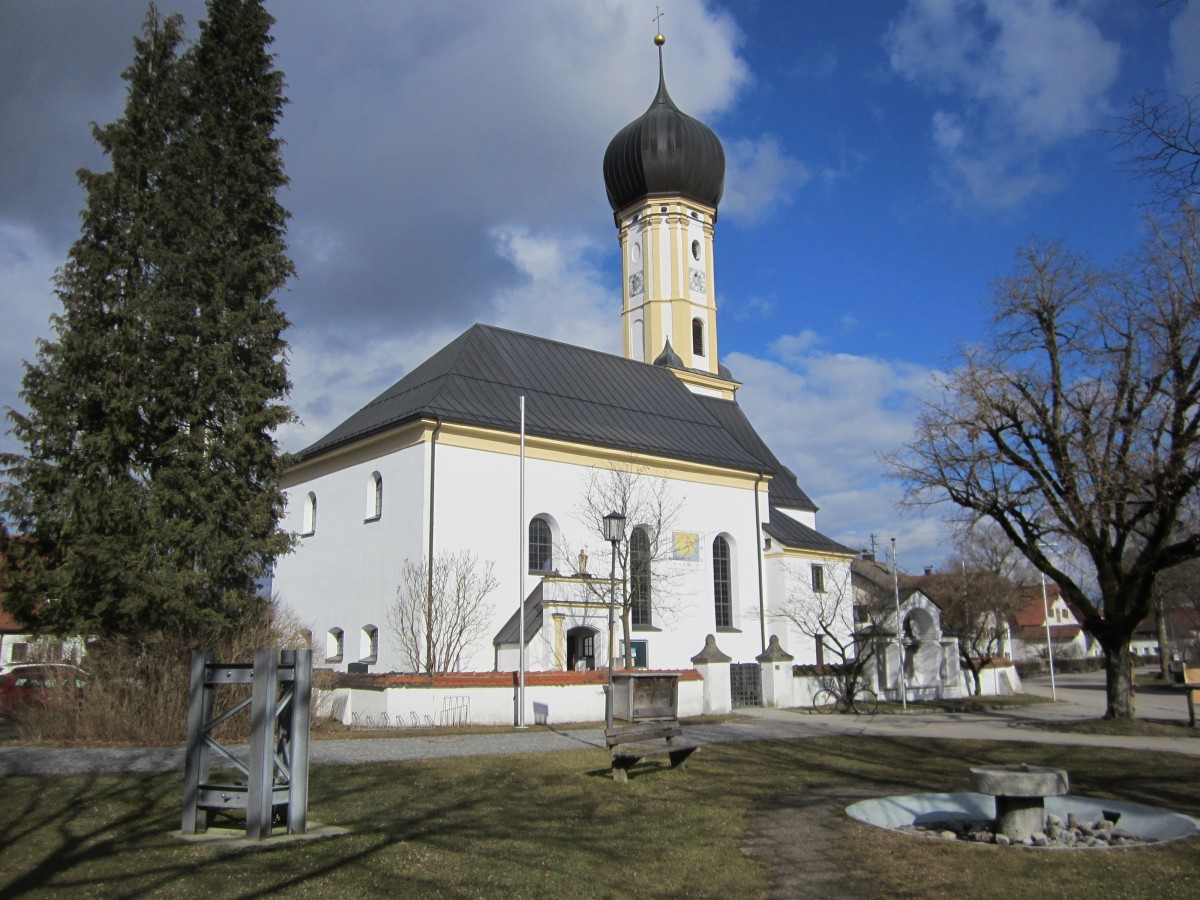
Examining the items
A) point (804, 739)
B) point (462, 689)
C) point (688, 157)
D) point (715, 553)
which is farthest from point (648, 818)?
point (688, 157)

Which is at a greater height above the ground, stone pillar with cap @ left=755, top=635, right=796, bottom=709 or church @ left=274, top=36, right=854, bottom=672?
church @ left=274, top=36, right=854, bottom=672

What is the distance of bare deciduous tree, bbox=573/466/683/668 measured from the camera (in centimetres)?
3039

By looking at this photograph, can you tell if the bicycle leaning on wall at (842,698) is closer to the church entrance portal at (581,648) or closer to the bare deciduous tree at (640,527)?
the bare deciduous tree at (640,527)

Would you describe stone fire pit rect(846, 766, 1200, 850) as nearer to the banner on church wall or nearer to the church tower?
the banner on church wall

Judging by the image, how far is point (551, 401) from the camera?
32.5 m

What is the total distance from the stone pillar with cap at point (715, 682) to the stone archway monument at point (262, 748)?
18326 mm

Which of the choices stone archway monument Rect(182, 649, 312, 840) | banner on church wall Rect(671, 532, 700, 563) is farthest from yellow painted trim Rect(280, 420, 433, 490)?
stone archway monument Rect(182, 649, 312, 840)

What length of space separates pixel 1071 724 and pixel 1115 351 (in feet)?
26.7

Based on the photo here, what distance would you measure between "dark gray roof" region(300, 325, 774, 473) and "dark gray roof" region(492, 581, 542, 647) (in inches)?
197

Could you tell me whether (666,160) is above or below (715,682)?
above

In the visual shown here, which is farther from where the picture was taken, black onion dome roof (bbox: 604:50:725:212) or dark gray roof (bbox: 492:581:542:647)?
black onion dome roof (bbox: 604:50:725:212)

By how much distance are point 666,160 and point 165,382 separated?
99.7 ft

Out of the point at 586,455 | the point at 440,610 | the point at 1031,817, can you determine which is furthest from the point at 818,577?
the point at 1031,817

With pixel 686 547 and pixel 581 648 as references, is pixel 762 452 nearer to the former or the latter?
pixel 686 547
